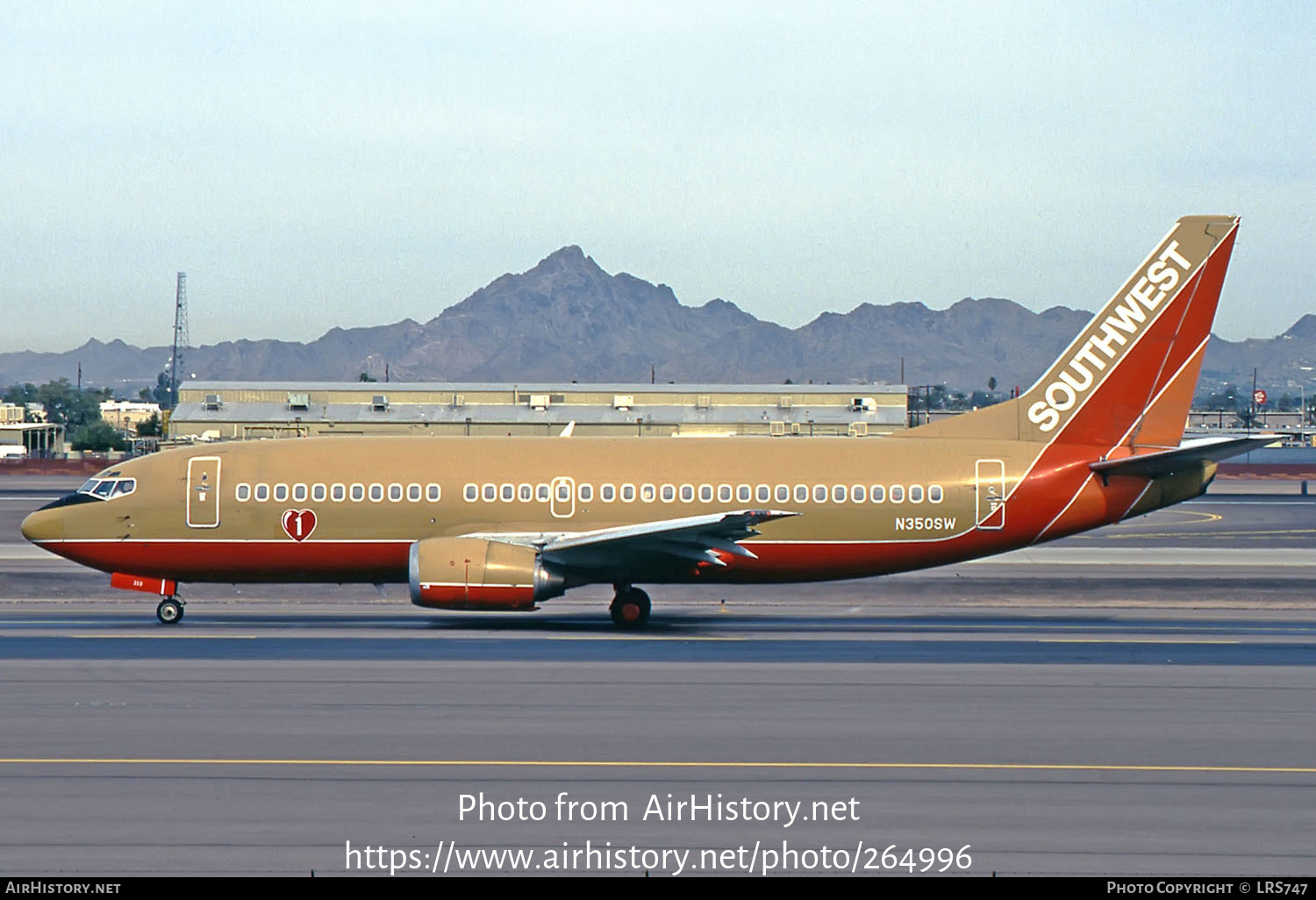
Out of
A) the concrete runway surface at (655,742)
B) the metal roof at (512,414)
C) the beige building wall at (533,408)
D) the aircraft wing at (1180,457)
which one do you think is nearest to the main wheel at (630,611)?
the concrete runway surface at (655,742)

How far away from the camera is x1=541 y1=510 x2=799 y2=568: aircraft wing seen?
27656 millimetres

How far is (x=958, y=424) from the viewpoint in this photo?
31.1 meters

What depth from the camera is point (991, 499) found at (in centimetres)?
2970

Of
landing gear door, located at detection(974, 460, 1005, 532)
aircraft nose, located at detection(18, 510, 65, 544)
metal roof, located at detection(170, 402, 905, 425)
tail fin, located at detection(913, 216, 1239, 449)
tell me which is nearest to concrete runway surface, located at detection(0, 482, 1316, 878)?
aircraft nose, located at detection(18, 510, 65, 544)

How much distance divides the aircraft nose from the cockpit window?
2.56 ft

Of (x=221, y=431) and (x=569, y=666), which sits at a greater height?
(x=221, y=431)

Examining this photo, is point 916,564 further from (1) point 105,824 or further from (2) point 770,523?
(1) point 105,824

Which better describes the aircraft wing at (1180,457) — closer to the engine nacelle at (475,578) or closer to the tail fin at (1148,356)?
the tail fin at (1148,356)

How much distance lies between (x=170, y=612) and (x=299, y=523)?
306 cm

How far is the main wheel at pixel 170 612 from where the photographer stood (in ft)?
91.5

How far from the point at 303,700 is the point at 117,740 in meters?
2.99

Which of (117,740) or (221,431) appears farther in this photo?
(221,431)

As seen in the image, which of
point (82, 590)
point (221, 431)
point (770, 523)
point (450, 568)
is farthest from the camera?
point (221, 431)
